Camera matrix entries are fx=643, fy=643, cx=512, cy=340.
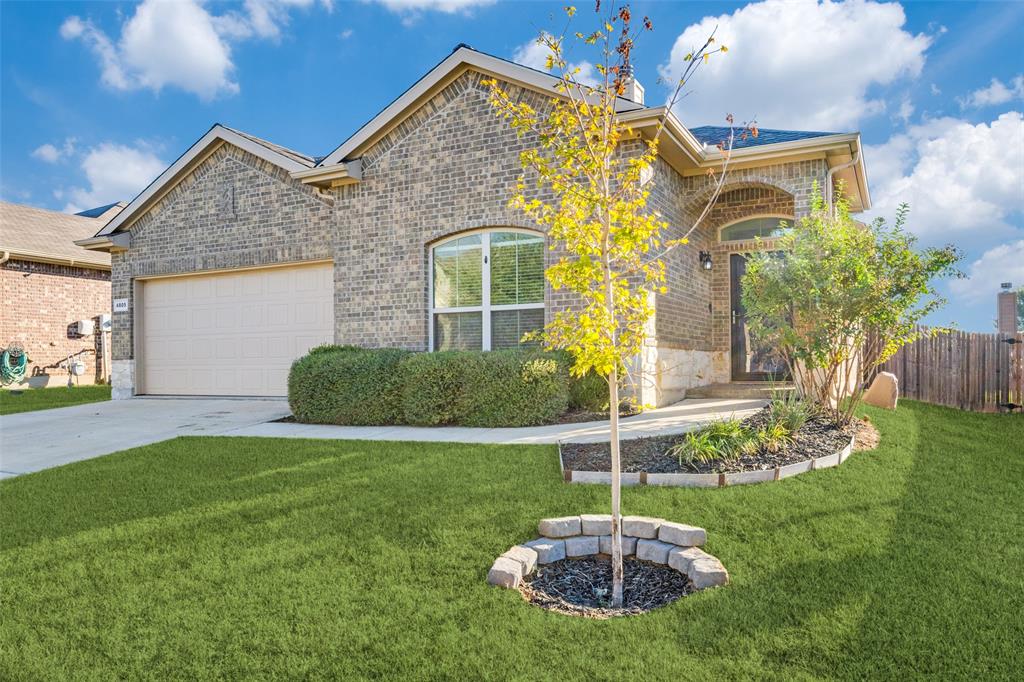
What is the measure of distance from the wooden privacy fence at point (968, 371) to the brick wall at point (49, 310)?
21.1 meters

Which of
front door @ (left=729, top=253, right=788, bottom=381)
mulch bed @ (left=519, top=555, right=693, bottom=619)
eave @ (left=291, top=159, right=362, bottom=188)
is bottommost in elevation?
mulch bed @ (left=519, top=555, right=693, bottom=619)

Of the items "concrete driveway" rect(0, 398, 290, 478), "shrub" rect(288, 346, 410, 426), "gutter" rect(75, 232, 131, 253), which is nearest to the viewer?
"concrete driveway" rect(0, 398, 290, 478)

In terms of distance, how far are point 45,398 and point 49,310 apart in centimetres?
545

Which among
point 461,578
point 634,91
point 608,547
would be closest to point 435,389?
point 608,547

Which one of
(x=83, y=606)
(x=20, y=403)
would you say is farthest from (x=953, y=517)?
(x=20, y=403)

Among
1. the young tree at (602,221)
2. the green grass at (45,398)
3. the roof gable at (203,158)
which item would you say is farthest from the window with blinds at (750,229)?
the green grass at (45,398)

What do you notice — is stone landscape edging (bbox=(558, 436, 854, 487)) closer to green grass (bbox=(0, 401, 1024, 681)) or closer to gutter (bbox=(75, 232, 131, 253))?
green grass (bbox=(0, 401, 1024, 681))

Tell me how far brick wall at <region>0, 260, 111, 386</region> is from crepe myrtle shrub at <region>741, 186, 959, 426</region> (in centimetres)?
1897

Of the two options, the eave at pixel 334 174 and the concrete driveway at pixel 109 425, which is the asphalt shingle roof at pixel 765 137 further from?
the concrete driveway at pixel 109 425

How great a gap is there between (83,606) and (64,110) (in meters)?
13.3

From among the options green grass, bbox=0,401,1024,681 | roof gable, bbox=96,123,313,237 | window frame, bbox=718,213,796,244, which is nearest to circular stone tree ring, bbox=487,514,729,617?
green grass, bbox=0,401,1024,681

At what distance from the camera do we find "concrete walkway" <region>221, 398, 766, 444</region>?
7.10 meters

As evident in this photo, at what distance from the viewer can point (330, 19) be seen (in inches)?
395

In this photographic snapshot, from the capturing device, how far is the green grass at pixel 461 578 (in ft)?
9.30
